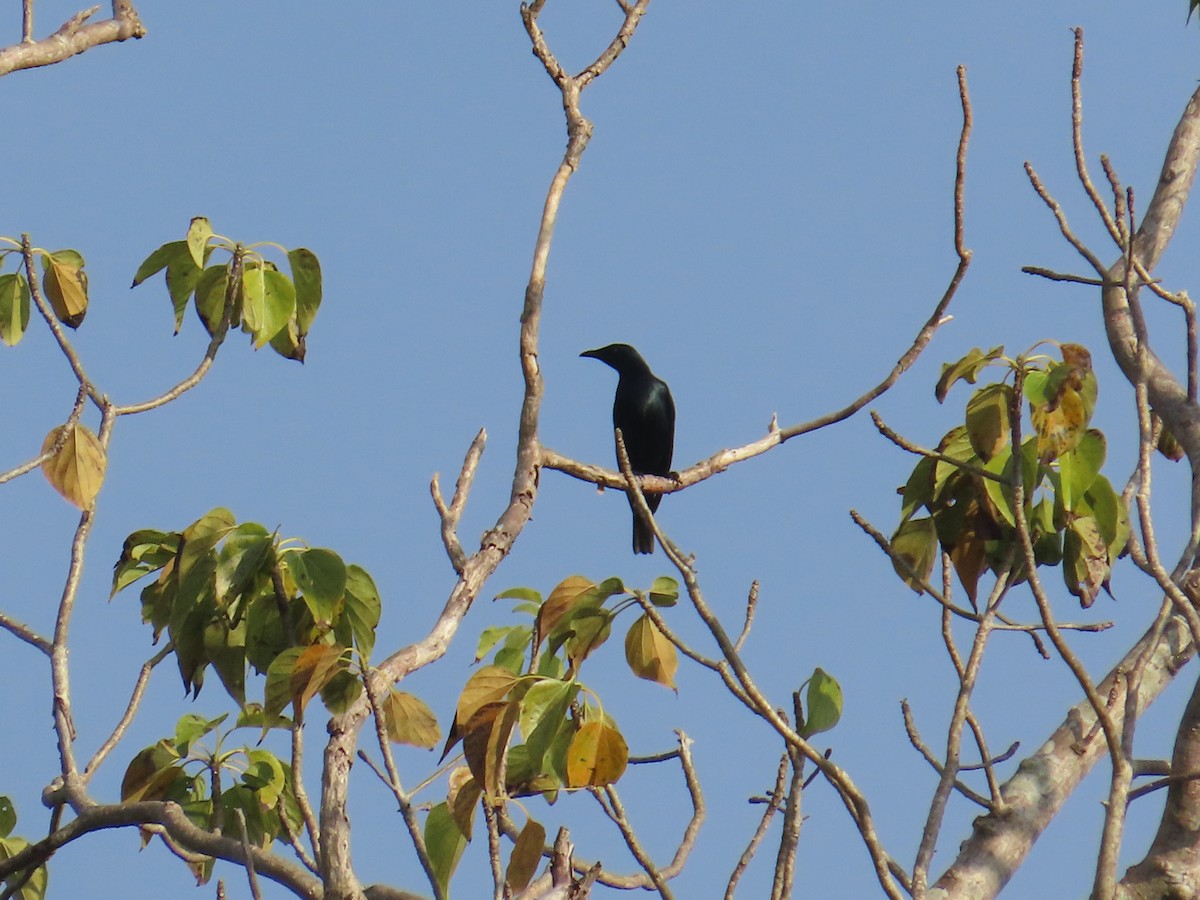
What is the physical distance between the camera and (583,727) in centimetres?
240

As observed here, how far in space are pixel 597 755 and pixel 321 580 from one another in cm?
86

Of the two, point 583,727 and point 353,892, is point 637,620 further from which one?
point 353,892

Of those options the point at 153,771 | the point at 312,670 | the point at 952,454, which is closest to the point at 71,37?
the point at 153,771

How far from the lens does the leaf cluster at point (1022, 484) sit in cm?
279

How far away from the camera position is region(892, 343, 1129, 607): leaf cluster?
2.79 meters

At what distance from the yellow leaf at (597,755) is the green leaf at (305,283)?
6.05ft

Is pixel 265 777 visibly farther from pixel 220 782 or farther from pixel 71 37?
pixel 71 37

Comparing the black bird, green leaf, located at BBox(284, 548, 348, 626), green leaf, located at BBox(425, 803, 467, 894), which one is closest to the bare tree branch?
green leaf, located at BBox(284, 548, 348, 626)

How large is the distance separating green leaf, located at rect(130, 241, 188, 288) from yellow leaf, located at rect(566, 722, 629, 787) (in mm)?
1981

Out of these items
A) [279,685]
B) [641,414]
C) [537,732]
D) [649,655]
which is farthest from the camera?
[641,414]

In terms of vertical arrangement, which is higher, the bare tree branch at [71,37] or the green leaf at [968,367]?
the bare tree branch at [71,37]

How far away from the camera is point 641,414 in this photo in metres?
8.93

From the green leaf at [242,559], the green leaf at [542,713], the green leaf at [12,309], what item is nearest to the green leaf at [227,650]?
the green leaf at [242,559]

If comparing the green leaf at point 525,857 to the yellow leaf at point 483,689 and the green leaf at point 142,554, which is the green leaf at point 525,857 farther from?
the green leaf at point 142,554
